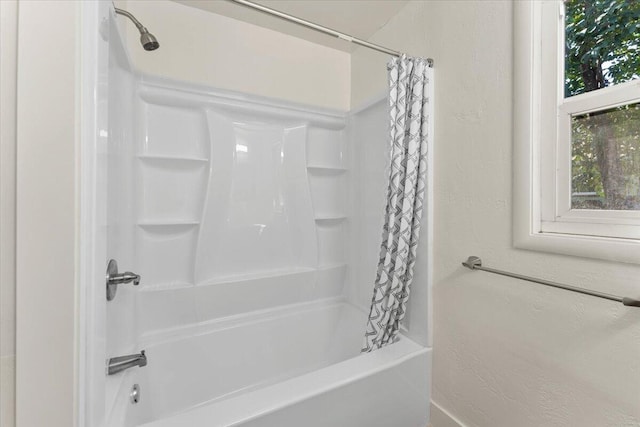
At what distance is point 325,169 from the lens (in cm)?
196

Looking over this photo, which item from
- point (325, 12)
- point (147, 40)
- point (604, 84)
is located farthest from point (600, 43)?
point (147, 40)

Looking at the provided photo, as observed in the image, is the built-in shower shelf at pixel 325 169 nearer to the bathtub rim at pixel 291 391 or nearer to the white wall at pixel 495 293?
the white wall at pixel 495 293

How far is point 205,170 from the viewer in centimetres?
162

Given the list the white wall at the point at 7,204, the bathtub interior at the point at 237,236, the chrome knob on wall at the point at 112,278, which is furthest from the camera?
the bathtub interior at the point at 237,236

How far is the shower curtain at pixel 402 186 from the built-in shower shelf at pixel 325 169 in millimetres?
723

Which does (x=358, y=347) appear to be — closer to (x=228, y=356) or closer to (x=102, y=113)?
(x=228, y=356)

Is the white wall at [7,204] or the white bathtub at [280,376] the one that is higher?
the white wall at [7,204]

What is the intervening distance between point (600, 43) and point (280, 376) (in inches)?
79.6

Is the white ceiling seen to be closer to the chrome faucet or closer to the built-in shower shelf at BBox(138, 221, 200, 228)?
the built-in shower shelf at BBox(138, 221, 200, 228)

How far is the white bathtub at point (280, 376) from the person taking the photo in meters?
0.96

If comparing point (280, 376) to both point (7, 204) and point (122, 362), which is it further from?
point (7, 204)

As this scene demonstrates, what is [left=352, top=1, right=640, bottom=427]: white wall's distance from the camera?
31.9 inches

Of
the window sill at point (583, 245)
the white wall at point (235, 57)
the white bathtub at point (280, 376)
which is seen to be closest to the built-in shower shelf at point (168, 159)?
the white wall at point (235, 57)

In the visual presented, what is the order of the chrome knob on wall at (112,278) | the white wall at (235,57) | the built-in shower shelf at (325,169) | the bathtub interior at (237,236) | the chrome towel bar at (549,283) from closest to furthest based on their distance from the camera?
1. the chrome towel bar at (549,283)
2. the chrome knob on wall at (112,278)
3. the bathtub interior at (237,236)
4. the white wall at (235,57)
5. the built-in shower shelf at (325,169)
